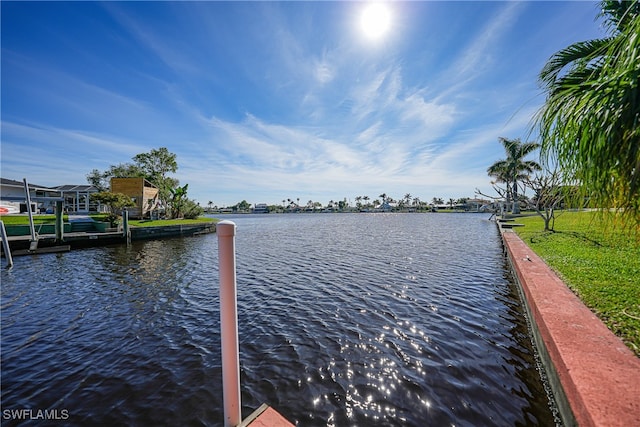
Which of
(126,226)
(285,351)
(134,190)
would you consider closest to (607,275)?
(285,351)

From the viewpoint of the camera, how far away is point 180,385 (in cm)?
375

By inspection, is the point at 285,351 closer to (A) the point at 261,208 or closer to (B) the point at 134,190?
(B) the point at 134,190

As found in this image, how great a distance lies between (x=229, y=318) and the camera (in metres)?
2.02

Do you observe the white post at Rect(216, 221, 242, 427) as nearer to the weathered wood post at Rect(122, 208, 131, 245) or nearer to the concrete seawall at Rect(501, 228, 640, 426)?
the concrete seawall at Rect(501, 228, 640, 426)

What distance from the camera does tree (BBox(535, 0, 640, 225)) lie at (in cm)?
242

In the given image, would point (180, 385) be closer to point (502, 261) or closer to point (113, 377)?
point (113, 377)

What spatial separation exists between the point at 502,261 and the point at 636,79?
36.4ft

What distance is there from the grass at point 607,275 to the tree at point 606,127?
1.82 ft

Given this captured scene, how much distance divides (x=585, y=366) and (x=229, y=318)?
3651 millimetres

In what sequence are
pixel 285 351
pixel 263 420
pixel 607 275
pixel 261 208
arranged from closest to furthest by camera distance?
pixel 263 420
pixel 285 351
pixel 607 275
pixel 261 208

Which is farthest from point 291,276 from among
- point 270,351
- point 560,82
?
point 560,82

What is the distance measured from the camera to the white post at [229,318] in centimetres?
193

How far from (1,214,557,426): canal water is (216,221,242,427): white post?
1.47 metres

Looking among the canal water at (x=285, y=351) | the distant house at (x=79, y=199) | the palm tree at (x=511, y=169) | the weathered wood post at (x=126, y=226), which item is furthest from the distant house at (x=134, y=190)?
the palm tree at (x=511, y=169)
